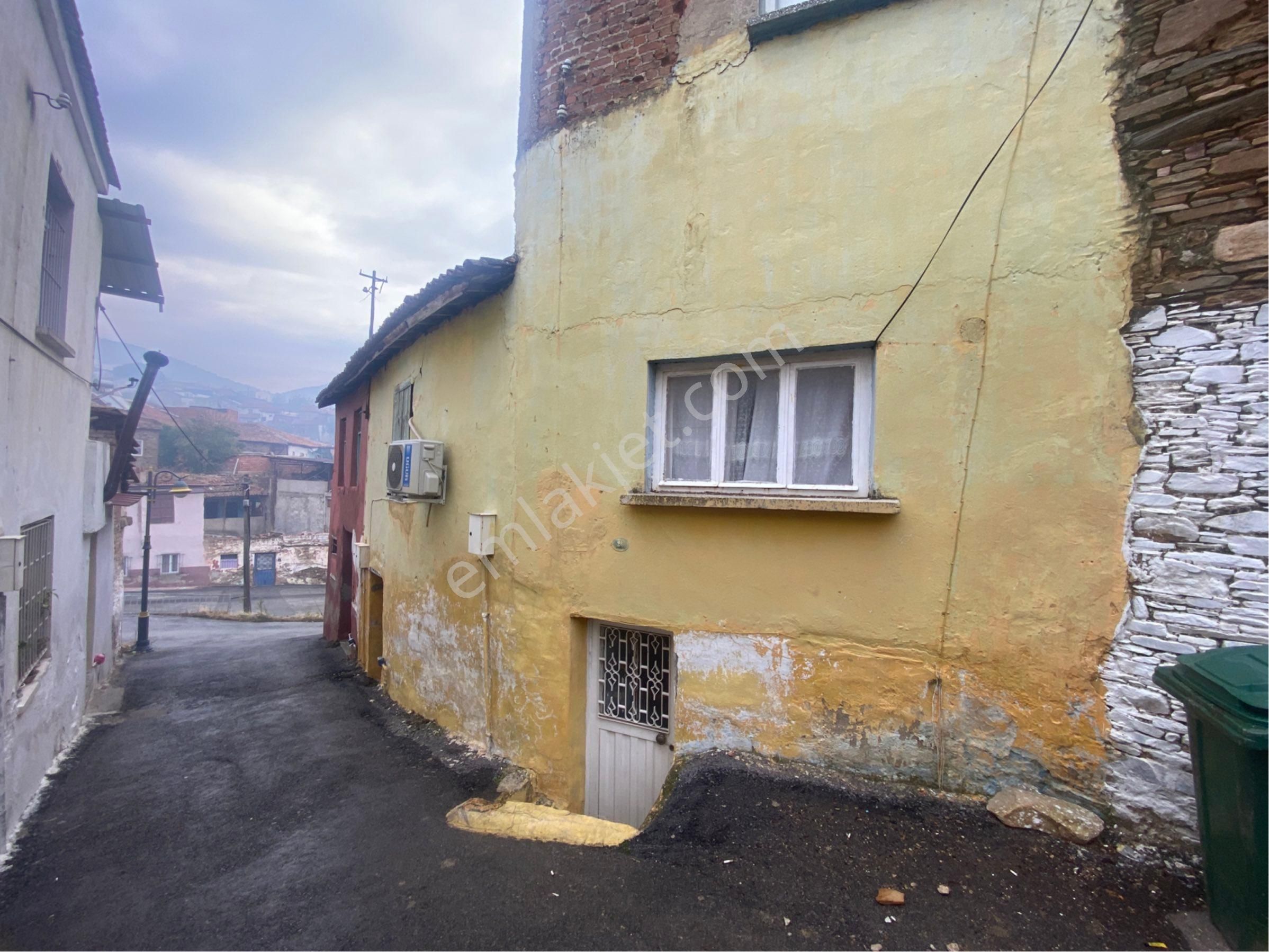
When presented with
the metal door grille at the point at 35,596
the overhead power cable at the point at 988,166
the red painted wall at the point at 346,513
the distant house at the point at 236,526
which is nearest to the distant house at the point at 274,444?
the distant house at the point at 236,526

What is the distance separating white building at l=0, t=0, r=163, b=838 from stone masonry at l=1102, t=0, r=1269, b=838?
6.99 metres

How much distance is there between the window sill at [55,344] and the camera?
541 centimetres

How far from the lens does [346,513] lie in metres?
A: 13.2

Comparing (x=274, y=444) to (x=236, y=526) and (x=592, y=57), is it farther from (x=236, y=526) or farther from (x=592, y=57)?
(x=592, y=57)

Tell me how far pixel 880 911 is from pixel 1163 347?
3.24 m

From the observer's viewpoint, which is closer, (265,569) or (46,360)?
(46,360)

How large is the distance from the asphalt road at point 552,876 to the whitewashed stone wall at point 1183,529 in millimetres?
564

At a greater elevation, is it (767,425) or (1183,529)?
(767,425)

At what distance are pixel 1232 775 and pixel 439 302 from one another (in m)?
6.44

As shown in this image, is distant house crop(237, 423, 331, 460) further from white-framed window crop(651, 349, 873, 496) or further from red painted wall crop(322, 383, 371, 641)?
white-framed window crop(651, 349, 873, 496)

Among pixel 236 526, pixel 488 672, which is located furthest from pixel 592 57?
pixel 236 526

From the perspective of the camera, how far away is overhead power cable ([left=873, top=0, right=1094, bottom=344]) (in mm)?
3607

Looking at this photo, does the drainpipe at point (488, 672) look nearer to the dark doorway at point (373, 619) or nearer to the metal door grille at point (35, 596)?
the metal door grille at point (35, 596)

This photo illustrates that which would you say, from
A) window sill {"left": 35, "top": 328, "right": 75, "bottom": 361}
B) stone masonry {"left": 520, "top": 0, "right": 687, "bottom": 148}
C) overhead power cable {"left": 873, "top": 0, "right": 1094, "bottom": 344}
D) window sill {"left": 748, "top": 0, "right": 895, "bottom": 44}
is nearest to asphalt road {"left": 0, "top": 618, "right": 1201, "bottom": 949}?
overhead power cable {"left": 873, "top": 0, "right": 1094, "bottom": 344}
